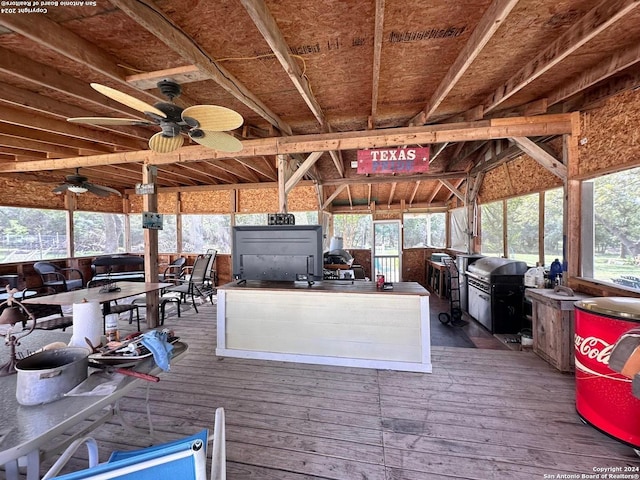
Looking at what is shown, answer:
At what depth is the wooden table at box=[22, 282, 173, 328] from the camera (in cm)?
324

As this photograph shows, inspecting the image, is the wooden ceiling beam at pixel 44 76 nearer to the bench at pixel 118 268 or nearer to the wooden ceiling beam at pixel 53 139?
the wooden ceiling beam at pixel 53 139

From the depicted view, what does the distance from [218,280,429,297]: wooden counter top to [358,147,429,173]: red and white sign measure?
159 centimetres

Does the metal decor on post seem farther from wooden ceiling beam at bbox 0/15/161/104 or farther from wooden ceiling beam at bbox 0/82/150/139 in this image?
wooden ceiling beam at bbox 0/82/150/139

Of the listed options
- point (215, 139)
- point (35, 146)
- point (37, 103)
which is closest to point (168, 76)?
point (215, 139)

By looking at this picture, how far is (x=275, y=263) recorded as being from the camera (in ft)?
10.7

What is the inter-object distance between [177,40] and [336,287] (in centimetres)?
267

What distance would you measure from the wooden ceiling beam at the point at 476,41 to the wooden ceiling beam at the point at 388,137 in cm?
51

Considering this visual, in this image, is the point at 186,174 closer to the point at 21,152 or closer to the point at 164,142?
the point at 21,152

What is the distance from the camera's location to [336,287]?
318cm

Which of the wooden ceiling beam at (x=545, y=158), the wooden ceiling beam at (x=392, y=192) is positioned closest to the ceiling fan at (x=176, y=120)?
the wooden ceiling beam at (x=545, y=158)

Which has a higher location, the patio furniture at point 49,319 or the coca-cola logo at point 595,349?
the coca-cola logo at point 595,349

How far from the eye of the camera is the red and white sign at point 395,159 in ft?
12.0

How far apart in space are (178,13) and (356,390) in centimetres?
340

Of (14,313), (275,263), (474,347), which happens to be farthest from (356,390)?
(14,313)
